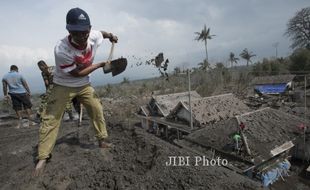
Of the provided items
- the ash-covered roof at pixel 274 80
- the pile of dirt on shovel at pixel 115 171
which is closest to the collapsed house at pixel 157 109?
the pile of dirt on shovel at pixel 115 171

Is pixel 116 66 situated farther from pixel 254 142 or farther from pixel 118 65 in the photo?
pixel 254 142

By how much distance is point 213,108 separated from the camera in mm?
14492

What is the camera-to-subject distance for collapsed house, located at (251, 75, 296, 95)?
28.2 m

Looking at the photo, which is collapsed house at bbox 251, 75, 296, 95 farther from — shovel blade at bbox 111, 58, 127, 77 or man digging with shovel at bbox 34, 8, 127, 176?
man digging with shovel at bbox 34, 8, 127, 176

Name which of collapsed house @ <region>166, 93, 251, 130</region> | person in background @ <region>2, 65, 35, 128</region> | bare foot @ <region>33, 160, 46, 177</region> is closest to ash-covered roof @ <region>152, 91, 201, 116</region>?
collapsed house @ <region>166, 93, 251, 130</region>

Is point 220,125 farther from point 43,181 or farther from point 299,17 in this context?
point 299,17

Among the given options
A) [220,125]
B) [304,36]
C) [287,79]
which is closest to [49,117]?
[220,125]

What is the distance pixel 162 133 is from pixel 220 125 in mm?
5715

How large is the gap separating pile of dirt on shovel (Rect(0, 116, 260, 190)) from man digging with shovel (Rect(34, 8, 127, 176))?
25 cm

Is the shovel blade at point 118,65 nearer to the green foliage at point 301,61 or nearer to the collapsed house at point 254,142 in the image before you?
the collapsed house at point 254,142

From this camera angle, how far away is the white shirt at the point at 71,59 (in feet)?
8.04

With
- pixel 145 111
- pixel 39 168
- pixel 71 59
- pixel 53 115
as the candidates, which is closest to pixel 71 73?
pixel 71 59

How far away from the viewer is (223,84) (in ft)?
86.4

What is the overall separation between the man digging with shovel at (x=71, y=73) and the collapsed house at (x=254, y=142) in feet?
22.0
